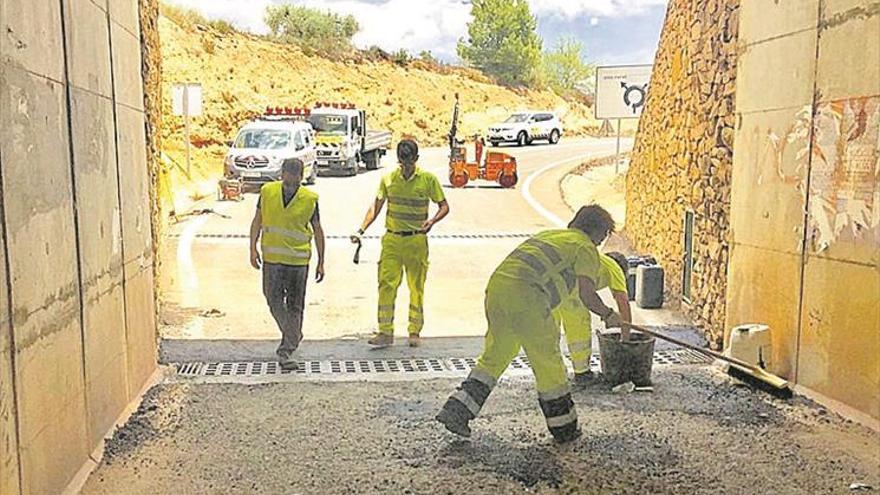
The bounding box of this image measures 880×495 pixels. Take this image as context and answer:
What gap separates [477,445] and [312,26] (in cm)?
5236

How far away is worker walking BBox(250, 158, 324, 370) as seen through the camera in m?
6.59

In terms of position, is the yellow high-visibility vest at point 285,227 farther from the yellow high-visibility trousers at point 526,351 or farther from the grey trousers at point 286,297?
the yellow high-visibility trousers at point 526,351

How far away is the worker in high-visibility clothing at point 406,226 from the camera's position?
7164mm

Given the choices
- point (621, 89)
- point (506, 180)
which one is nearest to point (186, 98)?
point (506, 180)

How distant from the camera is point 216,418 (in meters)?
5.38

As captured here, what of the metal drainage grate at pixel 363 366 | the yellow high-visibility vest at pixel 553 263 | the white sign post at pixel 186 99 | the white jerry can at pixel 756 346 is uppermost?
the white sign post at pixel 186 99

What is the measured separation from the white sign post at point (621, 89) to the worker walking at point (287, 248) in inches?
539

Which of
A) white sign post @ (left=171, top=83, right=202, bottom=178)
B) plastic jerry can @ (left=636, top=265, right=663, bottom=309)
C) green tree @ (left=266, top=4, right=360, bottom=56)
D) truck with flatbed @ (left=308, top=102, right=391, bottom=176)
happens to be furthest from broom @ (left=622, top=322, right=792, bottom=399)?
green tree @ (left=266, top=4, right=360, bottom=56)

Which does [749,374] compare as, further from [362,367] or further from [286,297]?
[286,297]

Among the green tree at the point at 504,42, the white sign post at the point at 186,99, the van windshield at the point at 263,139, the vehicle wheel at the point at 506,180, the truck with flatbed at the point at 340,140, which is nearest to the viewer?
the white sign post at the point at 186,99

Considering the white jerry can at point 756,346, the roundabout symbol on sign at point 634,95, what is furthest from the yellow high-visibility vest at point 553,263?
the roundabout symbol on sign at point 634,95

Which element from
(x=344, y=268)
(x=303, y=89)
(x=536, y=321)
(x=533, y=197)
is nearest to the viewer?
(x=536, y=321)

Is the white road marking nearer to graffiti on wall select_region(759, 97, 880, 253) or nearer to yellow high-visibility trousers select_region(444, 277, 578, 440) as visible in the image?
graffiti on wall select_region(759, 97, 880, 253)

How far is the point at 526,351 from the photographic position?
4793mm
